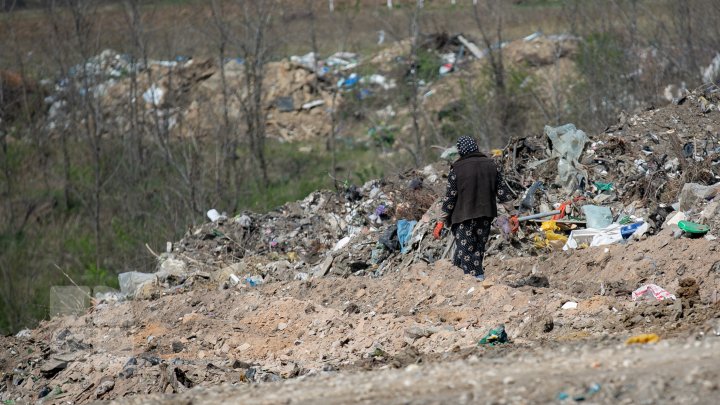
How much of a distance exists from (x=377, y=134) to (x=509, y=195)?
17.1 meters

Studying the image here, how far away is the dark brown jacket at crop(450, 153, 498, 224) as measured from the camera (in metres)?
10.0

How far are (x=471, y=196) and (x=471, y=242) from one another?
0.54 meters

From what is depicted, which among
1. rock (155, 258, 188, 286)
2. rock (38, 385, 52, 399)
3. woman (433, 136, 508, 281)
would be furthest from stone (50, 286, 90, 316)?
woman (433, 136, 508, 281)

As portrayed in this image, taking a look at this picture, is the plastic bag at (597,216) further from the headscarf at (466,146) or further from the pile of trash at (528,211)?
the headscarf at (466,146)

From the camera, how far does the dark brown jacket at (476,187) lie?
10.0 metres

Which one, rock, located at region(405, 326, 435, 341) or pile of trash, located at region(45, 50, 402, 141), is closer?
rock, located at region(405, 326, 435, 341)

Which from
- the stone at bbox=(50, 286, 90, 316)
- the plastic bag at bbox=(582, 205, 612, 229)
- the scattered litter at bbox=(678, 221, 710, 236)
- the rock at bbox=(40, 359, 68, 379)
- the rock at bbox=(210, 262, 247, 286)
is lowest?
the stone at bbox=(50, 286, 90, 316)

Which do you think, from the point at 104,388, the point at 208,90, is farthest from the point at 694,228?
the point at 208,90

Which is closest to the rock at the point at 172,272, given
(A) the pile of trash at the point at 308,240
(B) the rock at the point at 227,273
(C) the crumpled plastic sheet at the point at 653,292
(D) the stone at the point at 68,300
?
(A) the pile of trash at the point at 308,240

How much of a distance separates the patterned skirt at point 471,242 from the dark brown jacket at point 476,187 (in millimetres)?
147

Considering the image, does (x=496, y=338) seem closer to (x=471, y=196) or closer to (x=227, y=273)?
(x=471, y=196)

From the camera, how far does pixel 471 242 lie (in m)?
10.4

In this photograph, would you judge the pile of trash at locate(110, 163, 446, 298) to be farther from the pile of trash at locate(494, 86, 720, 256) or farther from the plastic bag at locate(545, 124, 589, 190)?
the plastic bag at locate(545, 124, 589, 190)

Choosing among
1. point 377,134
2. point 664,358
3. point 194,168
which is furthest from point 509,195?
point 377,134
